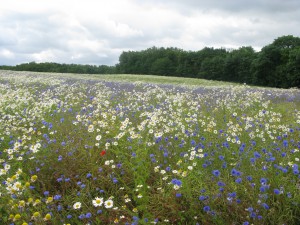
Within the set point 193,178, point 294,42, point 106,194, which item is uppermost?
point 294,42

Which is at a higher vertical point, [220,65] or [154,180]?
[220,65]

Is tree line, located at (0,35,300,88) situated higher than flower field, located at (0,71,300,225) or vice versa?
tree line, located at (0,35,300,88)

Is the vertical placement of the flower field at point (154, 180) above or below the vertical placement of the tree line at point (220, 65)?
below

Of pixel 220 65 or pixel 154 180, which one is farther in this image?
pixel 220 65

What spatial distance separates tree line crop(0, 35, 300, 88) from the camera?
155 feet

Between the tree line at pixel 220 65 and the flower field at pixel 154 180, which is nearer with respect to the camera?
the flower field at pixel 154 180

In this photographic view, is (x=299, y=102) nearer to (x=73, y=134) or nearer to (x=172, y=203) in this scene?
(x=73, y=134)

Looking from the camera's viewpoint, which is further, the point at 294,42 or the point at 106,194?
the point at 294,42

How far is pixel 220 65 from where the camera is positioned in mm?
60062

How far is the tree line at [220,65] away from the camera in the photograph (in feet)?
155

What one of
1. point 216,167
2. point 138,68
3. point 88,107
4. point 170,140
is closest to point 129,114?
point 88,107

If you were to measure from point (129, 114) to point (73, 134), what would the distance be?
1.75m

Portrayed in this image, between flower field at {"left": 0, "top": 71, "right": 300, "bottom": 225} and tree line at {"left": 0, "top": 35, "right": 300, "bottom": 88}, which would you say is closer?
flower field at {"left": 0, "top": 71, "right": 300, "bottom": 225}

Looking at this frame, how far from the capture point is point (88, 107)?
8.06 metres
